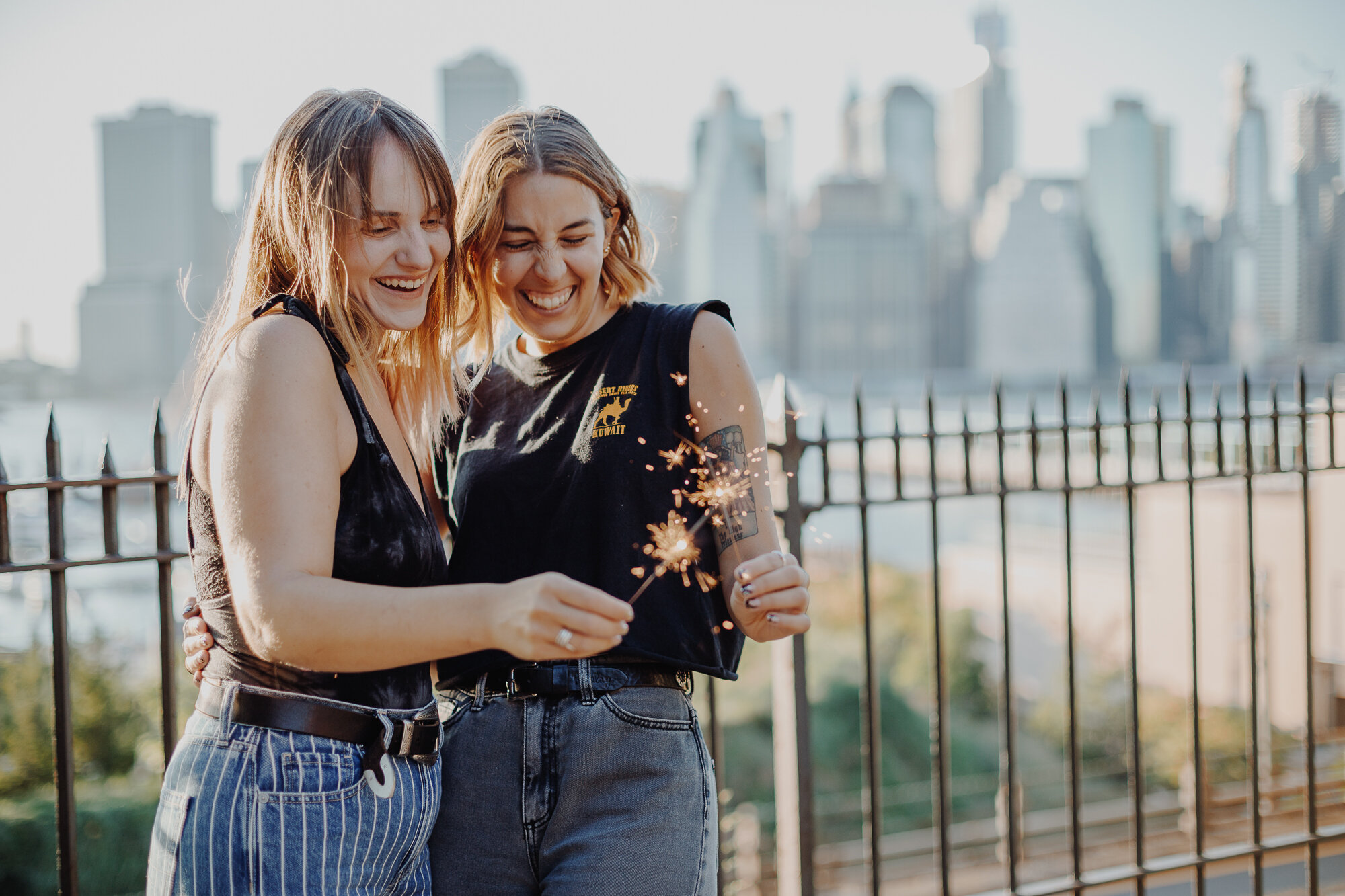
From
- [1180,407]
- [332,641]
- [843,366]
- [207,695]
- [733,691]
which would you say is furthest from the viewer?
[843,366]

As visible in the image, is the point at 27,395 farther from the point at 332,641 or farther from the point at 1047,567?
the point at 1047,567

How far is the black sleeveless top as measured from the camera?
1.32m

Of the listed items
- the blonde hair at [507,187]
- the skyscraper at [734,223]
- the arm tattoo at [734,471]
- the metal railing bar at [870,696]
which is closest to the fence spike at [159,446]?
the blonde hair at [507,187]

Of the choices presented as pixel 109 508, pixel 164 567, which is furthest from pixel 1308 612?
pixel 109 508

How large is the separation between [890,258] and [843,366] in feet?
43.2

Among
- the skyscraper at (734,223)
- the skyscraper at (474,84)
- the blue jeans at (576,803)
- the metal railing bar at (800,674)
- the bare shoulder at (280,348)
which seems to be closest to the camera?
the bare shoulder at (280,348)

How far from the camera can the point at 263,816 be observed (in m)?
1.27

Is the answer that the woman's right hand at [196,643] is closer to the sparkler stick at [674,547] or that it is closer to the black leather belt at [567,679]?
the black leather belt at [567,679]

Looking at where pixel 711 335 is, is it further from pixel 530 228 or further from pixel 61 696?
pixel 61 696

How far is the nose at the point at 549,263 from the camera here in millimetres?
1751

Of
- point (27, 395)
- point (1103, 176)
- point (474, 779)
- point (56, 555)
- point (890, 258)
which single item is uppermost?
point (1103, 176)

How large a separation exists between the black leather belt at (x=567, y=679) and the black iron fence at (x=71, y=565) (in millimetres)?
1096

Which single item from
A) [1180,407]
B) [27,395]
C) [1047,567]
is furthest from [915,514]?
[1180,407]

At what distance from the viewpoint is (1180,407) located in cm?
342
